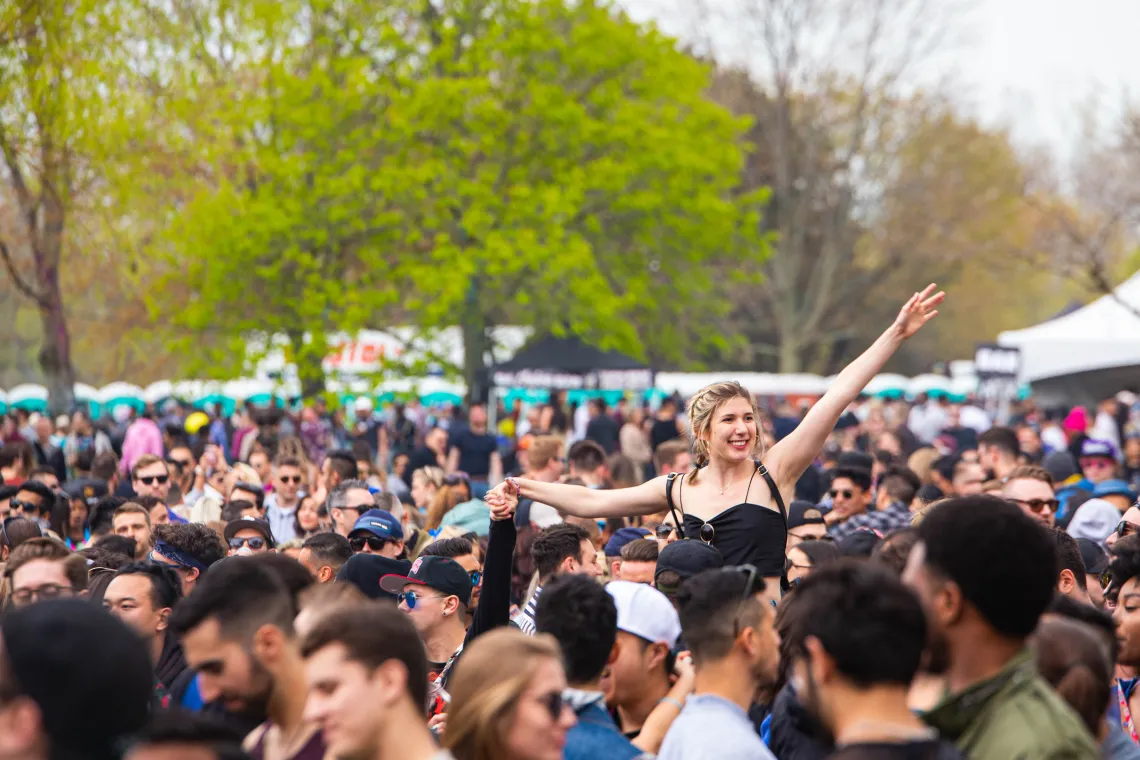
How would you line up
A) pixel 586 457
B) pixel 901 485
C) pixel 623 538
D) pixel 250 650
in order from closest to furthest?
1. pixel 250 650
2. pixel 623 538
3. pixel 901 485
4. pixel 586 457

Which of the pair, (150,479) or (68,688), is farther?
(150,479)

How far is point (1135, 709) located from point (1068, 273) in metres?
14.1

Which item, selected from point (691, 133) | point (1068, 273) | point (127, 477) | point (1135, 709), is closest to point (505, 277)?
point (691, 133)

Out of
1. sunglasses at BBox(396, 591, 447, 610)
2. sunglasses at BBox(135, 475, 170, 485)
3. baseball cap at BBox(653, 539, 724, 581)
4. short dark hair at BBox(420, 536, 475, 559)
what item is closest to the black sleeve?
sunglasses at BBox(396, 591, 447, 610)

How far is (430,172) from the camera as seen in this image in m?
26.4

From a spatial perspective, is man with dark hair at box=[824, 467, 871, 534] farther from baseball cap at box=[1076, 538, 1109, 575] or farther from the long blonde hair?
the long blonde hair

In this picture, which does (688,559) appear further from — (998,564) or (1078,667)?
(998,564)

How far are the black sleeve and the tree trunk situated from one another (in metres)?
10.7

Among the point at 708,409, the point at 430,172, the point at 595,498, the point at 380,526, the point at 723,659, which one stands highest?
the point at 430,172

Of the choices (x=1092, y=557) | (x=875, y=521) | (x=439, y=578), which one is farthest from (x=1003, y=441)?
(x=439, y=578)

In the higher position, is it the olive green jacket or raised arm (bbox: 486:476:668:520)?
raised arm (bbox: 486:476:668:520)

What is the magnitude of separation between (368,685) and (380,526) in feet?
13.8

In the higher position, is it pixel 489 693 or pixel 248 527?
pixel 489 693

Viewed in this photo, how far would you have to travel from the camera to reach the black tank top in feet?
17.8
